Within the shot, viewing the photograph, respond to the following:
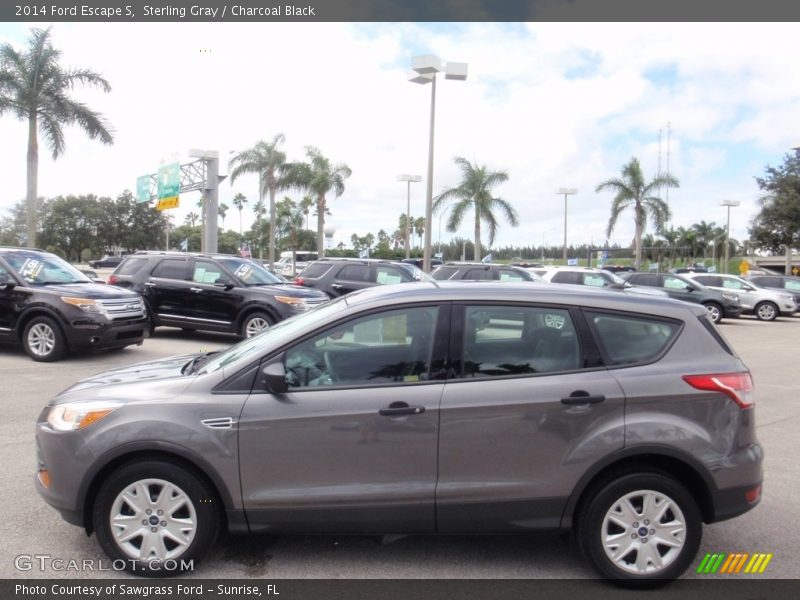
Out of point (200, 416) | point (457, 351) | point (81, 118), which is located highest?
point (81, 118)

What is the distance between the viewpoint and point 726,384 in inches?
148

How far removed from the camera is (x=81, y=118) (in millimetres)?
25359

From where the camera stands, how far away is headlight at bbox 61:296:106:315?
10266 millimetres

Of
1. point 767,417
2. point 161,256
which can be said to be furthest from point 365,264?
point 767,417

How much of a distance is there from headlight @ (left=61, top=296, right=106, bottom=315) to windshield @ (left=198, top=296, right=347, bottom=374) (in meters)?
6.73

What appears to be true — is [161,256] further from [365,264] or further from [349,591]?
[349,591]

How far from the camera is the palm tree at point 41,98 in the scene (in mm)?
23984

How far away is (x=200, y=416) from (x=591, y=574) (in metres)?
2.42

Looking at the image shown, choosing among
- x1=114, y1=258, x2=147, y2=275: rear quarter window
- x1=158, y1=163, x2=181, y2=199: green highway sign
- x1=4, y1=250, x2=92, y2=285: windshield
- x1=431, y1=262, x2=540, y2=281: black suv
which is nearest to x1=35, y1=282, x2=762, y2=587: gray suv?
x1=4, y1=250, x2=92, y2=285: windshield

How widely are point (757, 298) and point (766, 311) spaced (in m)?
0.57

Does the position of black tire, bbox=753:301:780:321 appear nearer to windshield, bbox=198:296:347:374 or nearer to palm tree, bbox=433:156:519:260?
palm tree, bbox=433:156:519:260

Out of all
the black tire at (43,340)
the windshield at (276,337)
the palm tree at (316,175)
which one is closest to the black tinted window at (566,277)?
the black tire at (43,340)

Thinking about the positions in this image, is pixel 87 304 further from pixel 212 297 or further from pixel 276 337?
pixel 276 337

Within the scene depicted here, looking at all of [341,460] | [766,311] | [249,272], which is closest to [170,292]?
[249,272]
